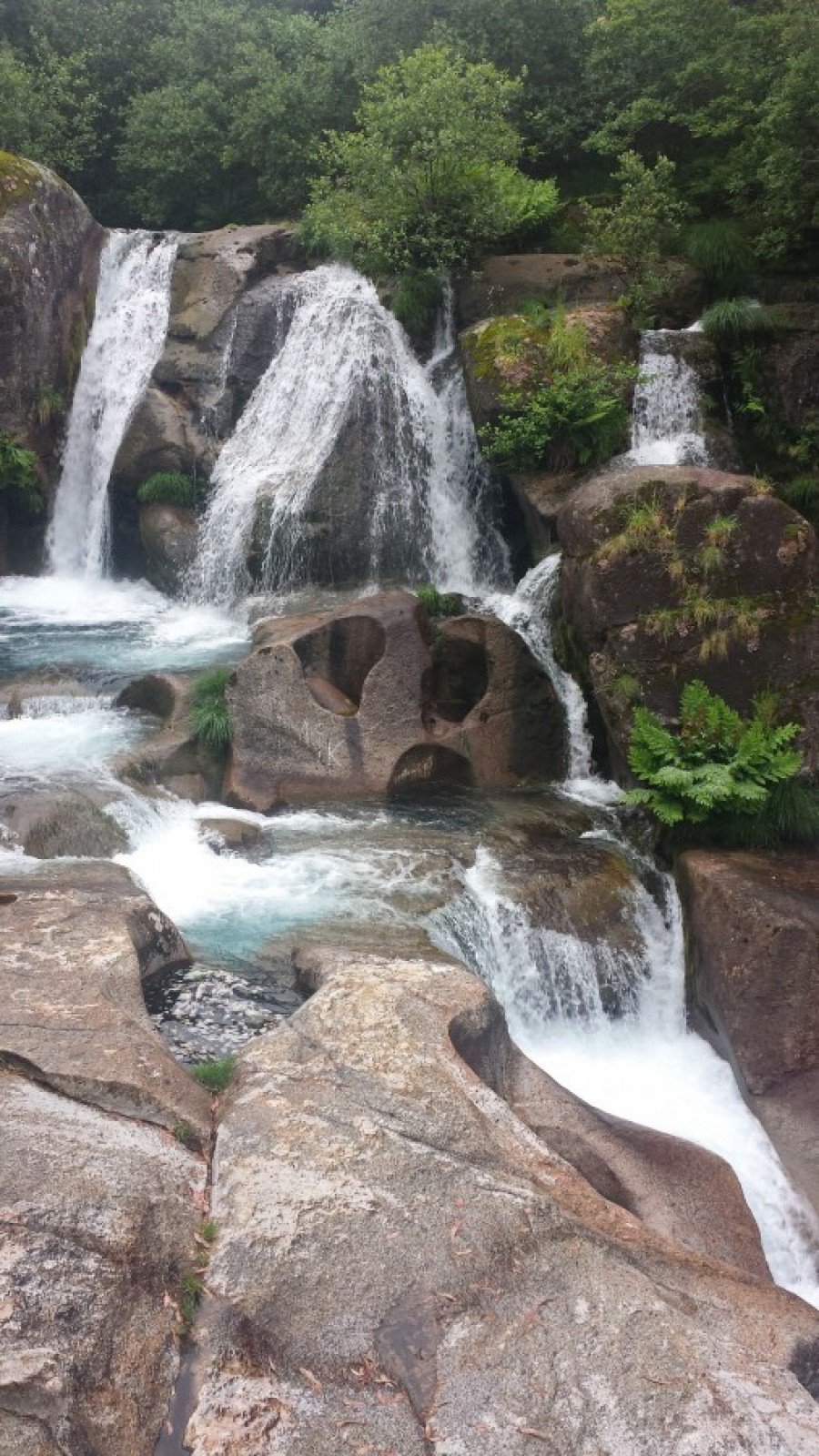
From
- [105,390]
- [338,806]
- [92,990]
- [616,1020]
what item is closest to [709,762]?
[616,1020]

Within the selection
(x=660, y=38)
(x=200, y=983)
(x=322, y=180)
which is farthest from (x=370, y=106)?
(x=200, y=983)

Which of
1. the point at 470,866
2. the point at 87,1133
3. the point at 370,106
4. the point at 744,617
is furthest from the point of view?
the point at 370,106

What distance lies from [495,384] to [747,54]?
6.69m

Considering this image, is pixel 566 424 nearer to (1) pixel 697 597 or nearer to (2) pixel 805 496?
(2) pixel 805 496

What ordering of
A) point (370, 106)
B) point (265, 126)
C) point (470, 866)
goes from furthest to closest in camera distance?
point (265, 126)
point (370, 106)
point (470, 866)

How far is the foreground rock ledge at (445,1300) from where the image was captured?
133 inches

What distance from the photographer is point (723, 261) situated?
48.3 ft

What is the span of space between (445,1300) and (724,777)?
205 inches

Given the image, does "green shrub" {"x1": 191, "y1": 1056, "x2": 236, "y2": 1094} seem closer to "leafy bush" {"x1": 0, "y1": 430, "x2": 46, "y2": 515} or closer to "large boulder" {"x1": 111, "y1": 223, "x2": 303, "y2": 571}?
"large boulder" {"x1": 111, "y1": 223, "x2": 303, "y2": 571}

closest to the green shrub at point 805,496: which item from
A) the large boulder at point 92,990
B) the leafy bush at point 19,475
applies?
the large boulder at point 92,990

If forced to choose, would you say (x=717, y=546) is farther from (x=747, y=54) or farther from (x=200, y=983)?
(x=747, y=54)

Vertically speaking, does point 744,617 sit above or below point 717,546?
below

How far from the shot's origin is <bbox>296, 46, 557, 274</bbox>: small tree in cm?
1511

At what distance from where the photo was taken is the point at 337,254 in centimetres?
1672
